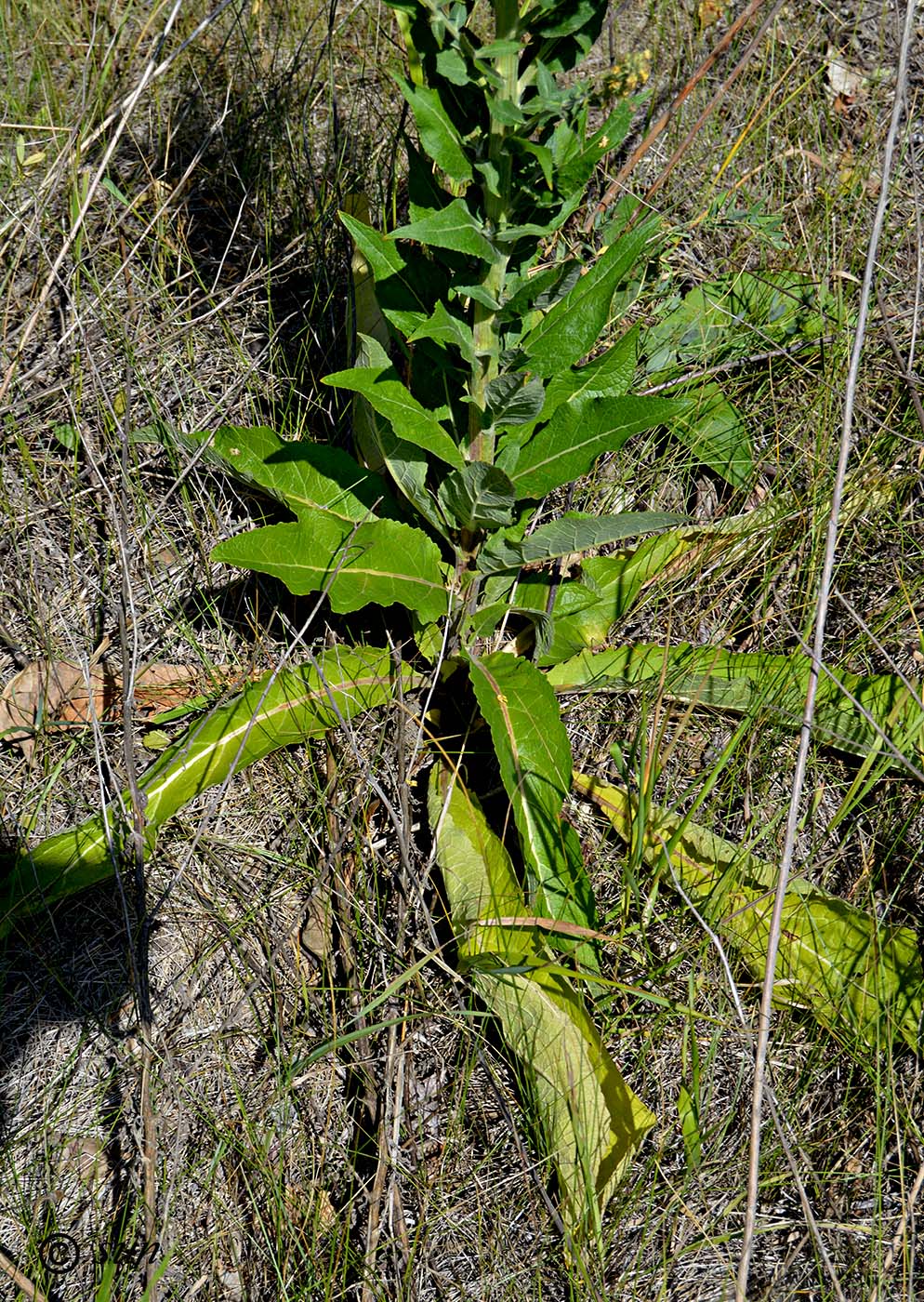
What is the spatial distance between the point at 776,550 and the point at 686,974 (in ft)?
3.33

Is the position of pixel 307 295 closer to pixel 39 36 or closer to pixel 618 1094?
pixel 39 36

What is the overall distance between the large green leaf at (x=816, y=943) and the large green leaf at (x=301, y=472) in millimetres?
859

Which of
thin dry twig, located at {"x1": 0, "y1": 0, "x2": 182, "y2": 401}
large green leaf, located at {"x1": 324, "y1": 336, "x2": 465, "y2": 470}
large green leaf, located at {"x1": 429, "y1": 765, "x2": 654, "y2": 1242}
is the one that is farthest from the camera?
thin dry twig, located at {"x1": 0, "y1": 0, "x2": 182, "y2": 401}

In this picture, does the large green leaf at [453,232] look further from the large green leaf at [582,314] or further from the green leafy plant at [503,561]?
the large green leaf at [582,314]

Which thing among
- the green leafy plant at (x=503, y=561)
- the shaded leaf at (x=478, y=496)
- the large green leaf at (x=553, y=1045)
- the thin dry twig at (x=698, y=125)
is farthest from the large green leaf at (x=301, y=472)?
the thin dry twig at (x=698, y=125)

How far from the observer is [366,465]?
7.16 feet

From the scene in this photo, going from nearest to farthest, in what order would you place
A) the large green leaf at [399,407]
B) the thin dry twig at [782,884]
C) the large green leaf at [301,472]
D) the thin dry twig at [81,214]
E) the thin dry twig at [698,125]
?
the thin dry twig at [782,884], the large green leaf at [399,407], the large green leaf at [301,472], the thin dry twig at [81,214], the thin dry twig at [698,125]

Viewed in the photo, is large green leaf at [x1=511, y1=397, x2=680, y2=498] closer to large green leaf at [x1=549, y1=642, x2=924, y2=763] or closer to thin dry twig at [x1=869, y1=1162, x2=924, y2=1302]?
large green leaf at [x1=549, y1=642, x2=924, y2=763]

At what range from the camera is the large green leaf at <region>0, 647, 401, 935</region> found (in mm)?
1854

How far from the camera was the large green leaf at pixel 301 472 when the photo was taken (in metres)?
2.02

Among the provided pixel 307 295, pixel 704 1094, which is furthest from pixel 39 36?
pixel 704 1094

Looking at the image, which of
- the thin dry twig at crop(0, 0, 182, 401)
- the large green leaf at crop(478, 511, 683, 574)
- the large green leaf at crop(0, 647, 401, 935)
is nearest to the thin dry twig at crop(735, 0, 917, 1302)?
the large green leaf at crop(478, 511, 683, 574)

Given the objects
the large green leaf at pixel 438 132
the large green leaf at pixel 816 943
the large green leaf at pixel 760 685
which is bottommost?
the large green leaf at pixel 816 943

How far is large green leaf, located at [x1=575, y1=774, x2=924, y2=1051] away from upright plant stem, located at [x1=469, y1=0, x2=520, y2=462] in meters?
0.82
